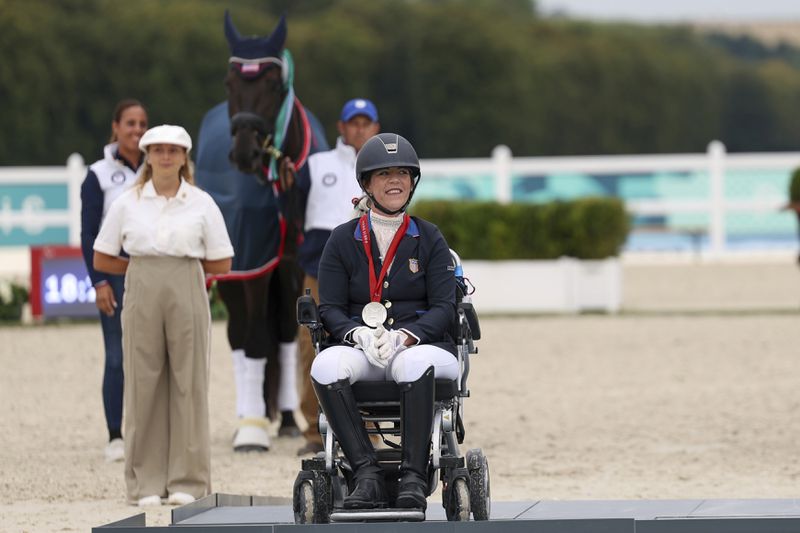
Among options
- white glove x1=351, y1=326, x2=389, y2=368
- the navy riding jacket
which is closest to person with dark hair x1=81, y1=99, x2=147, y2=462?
the navy riding jacket

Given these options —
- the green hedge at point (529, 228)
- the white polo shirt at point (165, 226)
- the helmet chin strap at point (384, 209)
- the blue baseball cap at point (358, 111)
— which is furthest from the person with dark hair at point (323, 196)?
the green hedge at point (529, 228)

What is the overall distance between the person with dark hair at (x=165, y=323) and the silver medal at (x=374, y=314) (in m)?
1.84

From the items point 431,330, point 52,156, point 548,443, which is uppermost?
point 52,156

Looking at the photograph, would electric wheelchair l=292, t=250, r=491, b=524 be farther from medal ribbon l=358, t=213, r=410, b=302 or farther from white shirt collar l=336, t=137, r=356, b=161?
white shirt collar l=336, t=137, r=356, b=161

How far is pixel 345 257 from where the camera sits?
21.5 feet

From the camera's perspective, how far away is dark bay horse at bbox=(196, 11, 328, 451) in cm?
978

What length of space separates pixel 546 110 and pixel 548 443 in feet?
176

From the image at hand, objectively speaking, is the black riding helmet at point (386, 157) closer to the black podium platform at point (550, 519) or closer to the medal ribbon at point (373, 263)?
the medal ribbon at point (373, 263)

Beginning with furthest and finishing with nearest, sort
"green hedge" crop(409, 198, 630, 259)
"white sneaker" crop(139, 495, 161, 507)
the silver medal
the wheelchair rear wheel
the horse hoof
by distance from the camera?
1. "green hedge" crop(409, 198, 630, 259)
2. the horse hoof
3. "white sneaker" crop(139, 495, 161, 507)
4. the silver medal
5. the wheelchair rear wheel

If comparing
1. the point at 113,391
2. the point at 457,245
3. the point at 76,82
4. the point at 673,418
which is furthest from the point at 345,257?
the point at 76,82

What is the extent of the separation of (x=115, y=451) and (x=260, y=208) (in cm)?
176

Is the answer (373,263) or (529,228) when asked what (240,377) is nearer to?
(373,263)

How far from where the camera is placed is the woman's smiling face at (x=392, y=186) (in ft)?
21.5

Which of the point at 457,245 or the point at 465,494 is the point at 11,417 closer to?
the point at 465,494
